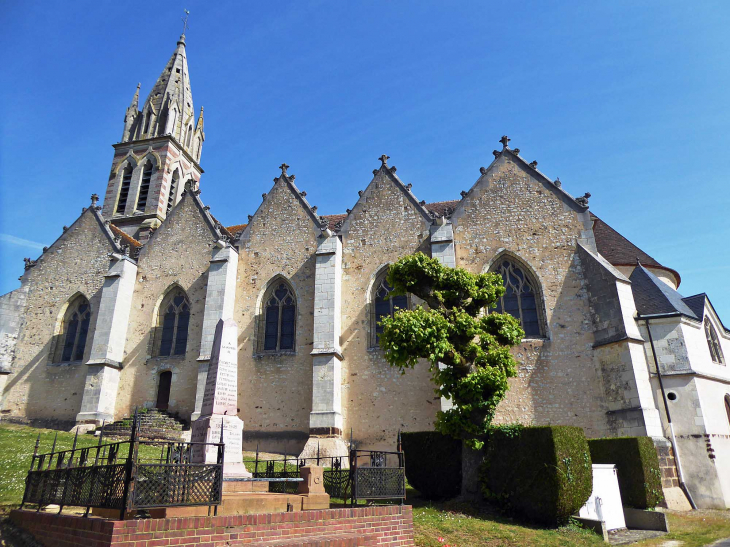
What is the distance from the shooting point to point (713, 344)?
17.5 meters

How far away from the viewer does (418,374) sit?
1739 cm

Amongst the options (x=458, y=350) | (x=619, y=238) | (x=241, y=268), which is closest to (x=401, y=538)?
(x=458, y=350)

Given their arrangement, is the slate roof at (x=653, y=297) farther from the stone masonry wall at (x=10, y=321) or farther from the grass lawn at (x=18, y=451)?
the stone masonry wall at (x=10, y=321)

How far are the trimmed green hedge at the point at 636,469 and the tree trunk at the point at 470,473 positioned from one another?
3704 mm

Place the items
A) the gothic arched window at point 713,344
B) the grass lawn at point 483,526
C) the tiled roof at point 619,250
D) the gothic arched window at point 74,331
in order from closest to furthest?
the grass lawn at point 483,526 < the gothic arched window at point 713,344 < the tiled roof at point 619,250 < the gothic arched window at point 74,331

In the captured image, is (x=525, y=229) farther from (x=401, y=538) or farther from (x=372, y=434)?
(x=401, y=538)

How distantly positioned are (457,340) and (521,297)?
6.02 m

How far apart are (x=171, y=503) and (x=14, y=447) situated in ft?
39.0

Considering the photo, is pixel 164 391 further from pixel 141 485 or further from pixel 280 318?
pixel 141 485

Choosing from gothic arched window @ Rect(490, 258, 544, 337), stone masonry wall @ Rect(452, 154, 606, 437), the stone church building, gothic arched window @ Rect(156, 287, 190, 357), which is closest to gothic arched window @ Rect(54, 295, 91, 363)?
the stone church building

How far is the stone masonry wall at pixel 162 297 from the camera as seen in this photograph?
19.3 meters

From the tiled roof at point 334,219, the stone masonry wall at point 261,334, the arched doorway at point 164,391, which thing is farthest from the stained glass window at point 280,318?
the tiled roof at point 334,219

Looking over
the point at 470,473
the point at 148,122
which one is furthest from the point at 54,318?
the point at 470,473

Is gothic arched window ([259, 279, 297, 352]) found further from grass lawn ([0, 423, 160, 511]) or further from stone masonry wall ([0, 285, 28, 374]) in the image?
stone masonry wall ([0, 285, 28, 374])
